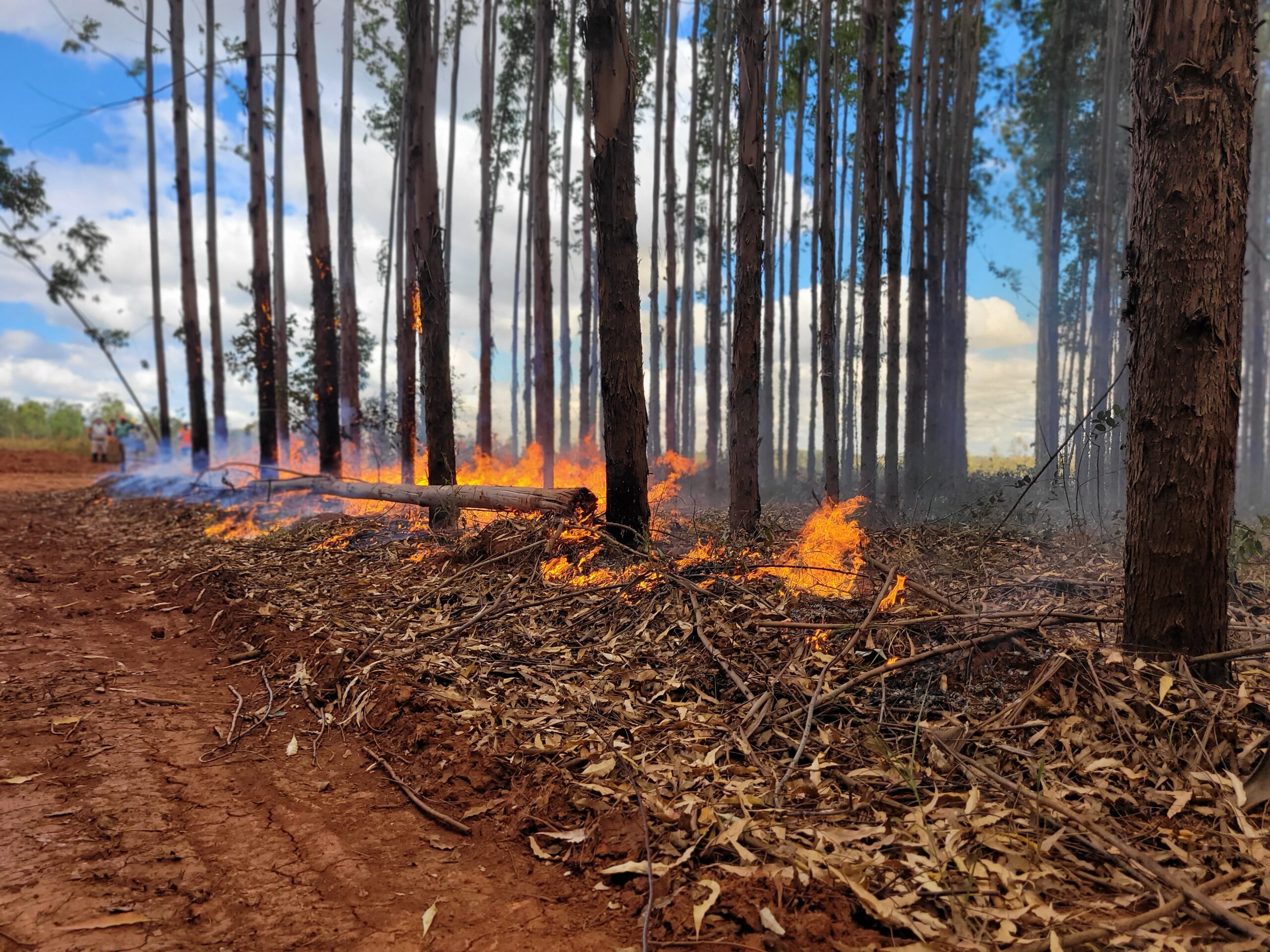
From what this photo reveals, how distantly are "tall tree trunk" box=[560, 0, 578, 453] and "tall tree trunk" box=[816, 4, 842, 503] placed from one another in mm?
8348

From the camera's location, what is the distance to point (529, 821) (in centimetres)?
269

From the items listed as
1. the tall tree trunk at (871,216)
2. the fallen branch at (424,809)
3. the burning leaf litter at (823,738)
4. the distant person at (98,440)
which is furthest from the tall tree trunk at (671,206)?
the distant person at (98,440)

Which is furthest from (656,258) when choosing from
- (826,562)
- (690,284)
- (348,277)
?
(826,562)

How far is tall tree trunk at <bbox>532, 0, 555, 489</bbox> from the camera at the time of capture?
41.7 feet

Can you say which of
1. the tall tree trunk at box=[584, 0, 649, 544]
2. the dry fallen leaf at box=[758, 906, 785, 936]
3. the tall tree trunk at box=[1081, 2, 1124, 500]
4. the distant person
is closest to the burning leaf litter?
the dry fallen leaf at box=[758, 906, 785, 936]

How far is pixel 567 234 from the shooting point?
19422mm

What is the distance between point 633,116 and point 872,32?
6061mm

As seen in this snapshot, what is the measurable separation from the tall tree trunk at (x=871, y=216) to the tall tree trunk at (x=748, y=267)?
3.34 meters

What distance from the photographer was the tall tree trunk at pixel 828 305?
10016 mm

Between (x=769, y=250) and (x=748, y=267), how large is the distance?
11606 millimetres

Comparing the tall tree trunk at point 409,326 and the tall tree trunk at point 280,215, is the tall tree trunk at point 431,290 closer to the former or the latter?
the tall tree trunk at point 409,326

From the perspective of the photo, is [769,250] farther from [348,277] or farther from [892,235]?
[348,277]

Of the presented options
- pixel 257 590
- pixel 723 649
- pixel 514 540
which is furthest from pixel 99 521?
pixel 723 649

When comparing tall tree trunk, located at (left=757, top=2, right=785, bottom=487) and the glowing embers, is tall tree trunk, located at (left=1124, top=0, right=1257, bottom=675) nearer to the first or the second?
the glowing embers
